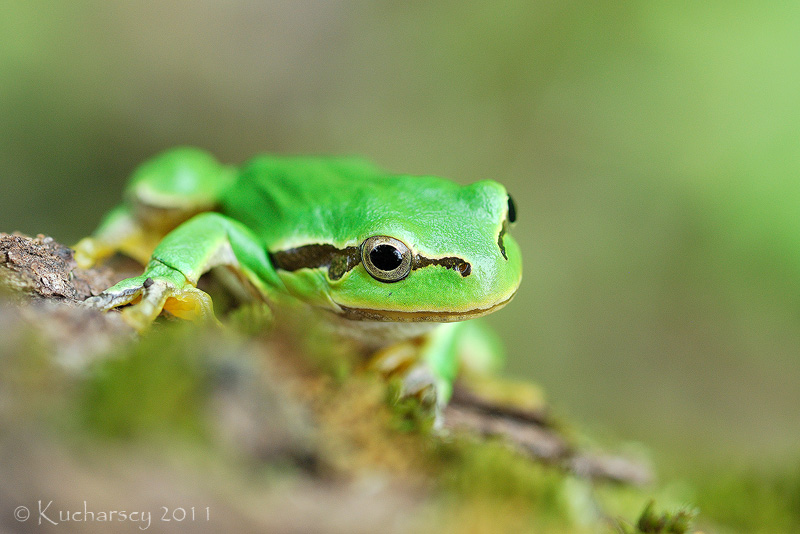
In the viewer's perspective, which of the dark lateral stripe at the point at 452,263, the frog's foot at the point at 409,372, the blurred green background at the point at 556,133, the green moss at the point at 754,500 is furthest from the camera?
the blurred green background at the point at 556,133

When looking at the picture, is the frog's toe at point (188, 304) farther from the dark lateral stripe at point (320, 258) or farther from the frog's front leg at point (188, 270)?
the dark lateral stripe at point (320, 258)

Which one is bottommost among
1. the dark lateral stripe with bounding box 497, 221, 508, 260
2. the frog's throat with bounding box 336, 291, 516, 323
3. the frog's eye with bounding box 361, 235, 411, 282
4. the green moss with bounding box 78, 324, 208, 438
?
the green moss with bounding box 78, 324, 208, 438

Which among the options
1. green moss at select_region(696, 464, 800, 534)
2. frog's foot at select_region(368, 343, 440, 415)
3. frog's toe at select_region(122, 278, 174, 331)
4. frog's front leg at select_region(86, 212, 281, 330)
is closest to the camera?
frog's toe at select_region(122, 278, 174, 331)

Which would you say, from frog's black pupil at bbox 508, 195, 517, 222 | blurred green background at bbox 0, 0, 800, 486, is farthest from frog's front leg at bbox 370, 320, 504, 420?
blurred green background at bbox 0, 0, 800, 486

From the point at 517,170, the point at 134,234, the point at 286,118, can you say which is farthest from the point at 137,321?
the point at 517,170

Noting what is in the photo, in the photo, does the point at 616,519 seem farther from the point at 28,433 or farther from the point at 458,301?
the point at 28,433

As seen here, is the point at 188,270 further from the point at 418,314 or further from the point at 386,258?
the point at 418,314

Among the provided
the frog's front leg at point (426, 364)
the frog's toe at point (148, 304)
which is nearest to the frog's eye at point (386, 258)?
the frog's front leg at point (426, 364)

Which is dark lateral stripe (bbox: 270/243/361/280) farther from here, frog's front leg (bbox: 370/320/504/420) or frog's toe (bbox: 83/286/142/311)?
frog's toe (bbox: 83/286/142/311)
